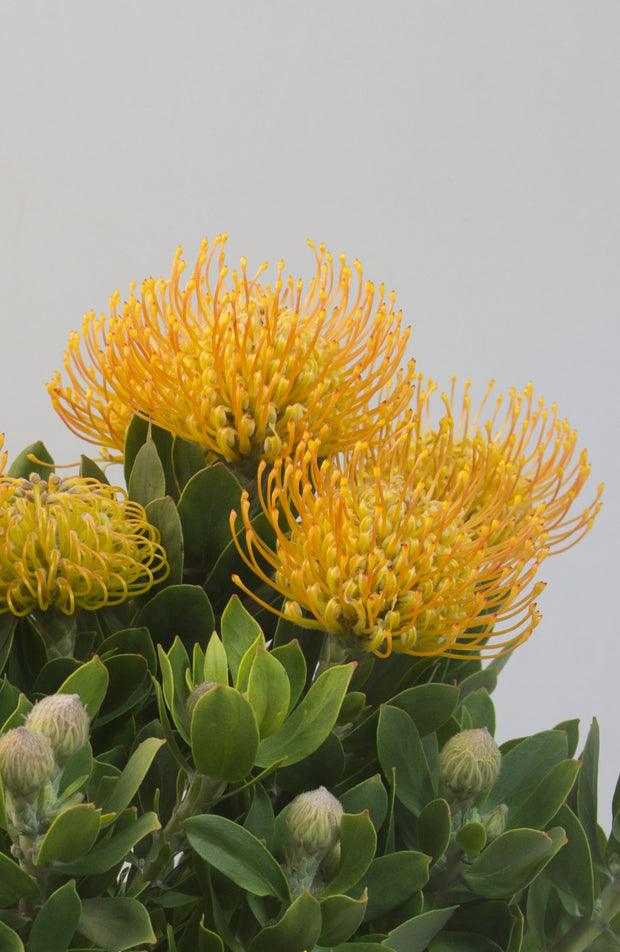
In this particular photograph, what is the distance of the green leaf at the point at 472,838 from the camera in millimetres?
390

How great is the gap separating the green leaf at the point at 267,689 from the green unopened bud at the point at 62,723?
6 cm

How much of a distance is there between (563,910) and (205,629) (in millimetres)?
216

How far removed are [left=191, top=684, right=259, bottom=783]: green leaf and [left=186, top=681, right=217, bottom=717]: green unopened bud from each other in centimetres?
1

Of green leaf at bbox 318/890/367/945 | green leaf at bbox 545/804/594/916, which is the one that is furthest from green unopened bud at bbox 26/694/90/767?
green leaf at bbox 545/804/594/916

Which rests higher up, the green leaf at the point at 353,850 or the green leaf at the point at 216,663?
the green leaf at the point at 216,663

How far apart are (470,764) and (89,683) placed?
0.49 ft

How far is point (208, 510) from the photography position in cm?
46

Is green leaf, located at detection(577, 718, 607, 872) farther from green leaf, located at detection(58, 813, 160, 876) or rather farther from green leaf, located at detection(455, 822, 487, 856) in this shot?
green leaf, located at detection(58, 813, 160, 876)

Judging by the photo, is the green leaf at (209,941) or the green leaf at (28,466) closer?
the green leaf at (209,941)

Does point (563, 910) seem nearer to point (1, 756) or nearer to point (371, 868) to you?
point (371, 868)

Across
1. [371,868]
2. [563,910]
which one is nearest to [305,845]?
[371,868]

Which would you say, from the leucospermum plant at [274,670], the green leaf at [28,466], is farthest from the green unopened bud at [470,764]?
the green leaf at [28,466]

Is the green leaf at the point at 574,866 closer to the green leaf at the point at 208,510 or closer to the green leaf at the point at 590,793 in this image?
the green leaf at the point at 590,793

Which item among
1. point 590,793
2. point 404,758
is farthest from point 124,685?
Answer: point 590,793
